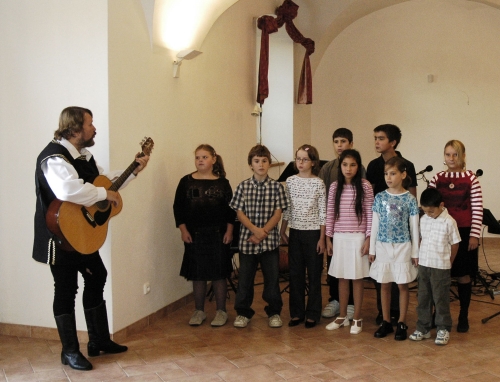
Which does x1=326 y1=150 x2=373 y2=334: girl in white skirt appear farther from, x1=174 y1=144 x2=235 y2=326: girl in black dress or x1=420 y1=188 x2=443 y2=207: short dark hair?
x1=174 y1=144 x2=235 y2=326: girl in black dress

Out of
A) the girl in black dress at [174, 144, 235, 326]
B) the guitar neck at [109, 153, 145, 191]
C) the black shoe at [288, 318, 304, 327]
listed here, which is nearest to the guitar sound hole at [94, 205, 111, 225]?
the guitar neck at [109, 153, 145, 191]

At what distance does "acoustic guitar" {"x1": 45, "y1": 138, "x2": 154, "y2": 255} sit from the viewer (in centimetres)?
363

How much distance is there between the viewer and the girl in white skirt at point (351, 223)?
459 centimetres

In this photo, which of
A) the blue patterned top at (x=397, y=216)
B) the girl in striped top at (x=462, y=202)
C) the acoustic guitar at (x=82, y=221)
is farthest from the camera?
the girl in striped top at (x=462, y=202)

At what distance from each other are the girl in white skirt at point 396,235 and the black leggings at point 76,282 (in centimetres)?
190

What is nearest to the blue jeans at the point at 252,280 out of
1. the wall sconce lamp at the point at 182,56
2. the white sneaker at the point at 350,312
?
the white sneaker at the point at 350,312

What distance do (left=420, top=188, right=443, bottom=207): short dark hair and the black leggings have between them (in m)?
2.18

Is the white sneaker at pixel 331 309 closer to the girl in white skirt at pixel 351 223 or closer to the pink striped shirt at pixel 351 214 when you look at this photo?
the girl in white skirt at pixel 351 223

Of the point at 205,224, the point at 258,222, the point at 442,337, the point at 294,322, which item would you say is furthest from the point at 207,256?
the point at 442,337

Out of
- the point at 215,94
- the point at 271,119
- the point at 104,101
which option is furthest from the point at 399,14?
the point at 104,101

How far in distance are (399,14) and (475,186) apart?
5384 millimetres

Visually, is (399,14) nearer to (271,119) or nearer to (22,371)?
(271,119)

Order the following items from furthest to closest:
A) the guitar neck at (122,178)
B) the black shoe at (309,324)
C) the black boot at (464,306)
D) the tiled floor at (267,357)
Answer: the black shoe at (309,324) → the black boot at (464,306) → the guitar neck at (122,178) → the tiled floor at (267,357)

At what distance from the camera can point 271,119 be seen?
333 inches
